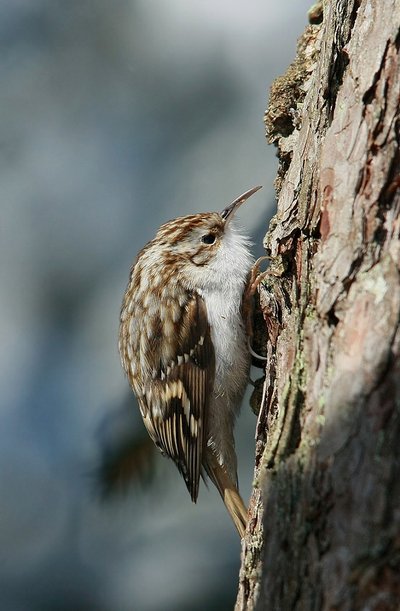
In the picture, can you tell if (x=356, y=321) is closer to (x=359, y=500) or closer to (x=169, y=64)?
(x=359, y=500)

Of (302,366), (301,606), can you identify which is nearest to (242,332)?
(302,366)

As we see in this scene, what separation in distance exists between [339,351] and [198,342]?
118 cm

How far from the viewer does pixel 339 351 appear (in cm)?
150

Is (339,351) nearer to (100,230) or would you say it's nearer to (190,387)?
(190,387)

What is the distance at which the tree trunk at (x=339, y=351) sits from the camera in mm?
1327

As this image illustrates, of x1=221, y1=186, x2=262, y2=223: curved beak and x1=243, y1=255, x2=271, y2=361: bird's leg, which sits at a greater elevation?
x1=221, y1=186, x2=262, y2=223: curved beak

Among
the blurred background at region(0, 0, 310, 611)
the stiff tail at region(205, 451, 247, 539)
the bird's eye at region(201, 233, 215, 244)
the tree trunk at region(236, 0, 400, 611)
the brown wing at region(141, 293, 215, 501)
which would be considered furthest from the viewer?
the blurred background at region(0, 0, 310, 611)

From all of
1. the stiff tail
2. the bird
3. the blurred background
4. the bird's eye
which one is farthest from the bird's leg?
the blurred background

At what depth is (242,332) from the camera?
2.60 meters

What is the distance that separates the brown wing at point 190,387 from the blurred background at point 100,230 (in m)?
0.97

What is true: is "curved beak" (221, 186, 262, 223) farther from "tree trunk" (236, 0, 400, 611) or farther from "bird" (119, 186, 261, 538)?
"tree trunk" (236, 0, 400, 611)

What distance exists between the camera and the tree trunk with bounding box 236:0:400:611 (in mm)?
1327

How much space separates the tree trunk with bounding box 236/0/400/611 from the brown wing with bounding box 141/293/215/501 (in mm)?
579

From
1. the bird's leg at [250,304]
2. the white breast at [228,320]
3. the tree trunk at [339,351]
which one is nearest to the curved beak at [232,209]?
the white breast at [228,320]
